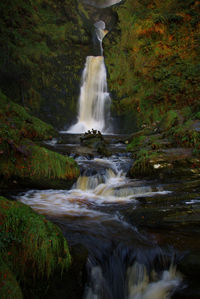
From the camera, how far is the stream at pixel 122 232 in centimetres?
279

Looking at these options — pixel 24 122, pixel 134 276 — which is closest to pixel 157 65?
pixel 24 122

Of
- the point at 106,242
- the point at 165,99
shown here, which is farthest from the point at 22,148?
the point at 165,99

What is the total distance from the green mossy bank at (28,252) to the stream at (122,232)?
26.9 inches

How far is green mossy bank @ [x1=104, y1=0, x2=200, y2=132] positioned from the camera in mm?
15688

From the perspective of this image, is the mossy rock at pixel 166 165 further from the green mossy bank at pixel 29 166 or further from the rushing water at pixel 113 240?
the green mossy bank at pixel 29 166

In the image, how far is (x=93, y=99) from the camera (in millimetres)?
20875

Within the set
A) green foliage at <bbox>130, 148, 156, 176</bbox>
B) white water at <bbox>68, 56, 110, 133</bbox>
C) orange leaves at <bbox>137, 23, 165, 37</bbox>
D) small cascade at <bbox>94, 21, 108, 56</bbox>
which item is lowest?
green foliage at <bbox>130, 148, 156, 176</bbox>

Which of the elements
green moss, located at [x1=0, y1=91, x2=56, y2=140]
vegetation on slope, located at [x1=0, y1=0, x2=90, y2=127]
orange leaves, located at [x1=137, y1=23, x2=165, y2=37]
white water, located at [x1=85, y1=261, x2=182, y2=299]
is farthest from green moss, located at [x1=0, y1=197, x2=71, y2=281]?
orange leaves, located at [x1=137, y1=23, x2=165, y2=37]

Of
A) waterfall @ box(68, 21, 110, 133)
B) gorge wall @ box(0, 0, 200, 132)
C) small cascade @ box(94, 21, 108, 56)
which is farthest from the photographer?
small cascade @ box(94, 21, 108, 56)

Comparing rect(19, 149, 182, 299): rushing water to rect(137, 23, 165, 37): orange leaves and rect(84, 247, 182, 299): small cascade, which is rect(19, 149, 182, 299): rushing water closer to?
rect(84, 247, 182, 299): small cascade

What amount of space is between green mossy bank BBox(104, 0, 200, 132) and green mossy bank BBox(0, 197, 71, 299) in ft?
45.4

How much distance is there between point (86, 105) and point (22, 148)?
16.2 m

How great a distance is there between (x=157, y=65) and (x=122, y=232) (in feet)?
52.9

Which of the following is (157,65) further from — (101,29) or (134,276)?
(134,276)
